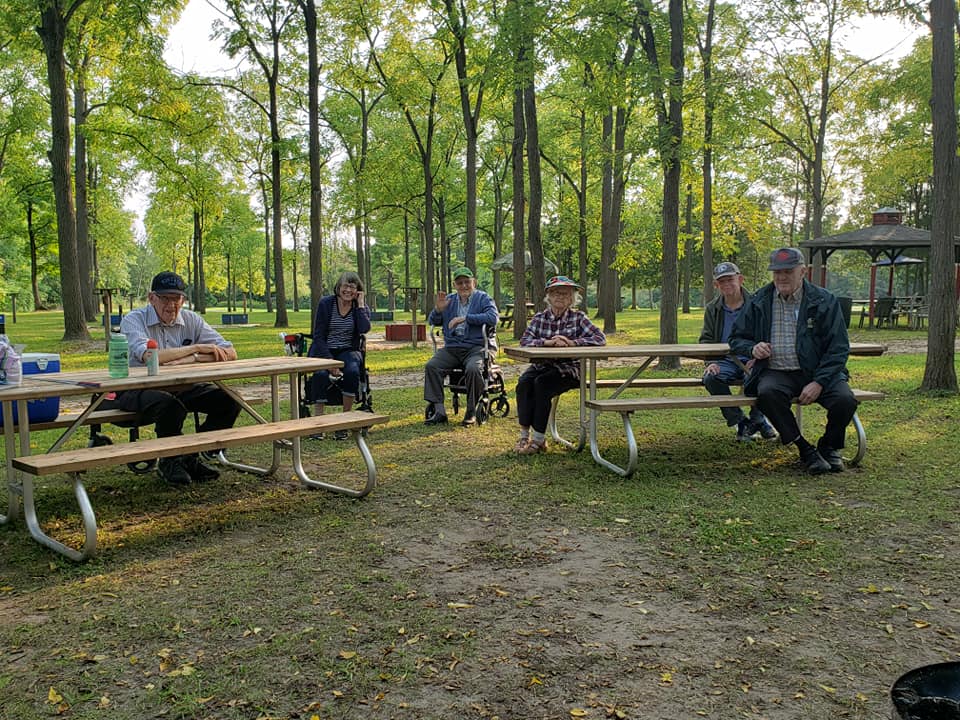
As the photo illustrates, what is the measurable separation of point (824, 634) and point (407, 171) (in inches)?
1101

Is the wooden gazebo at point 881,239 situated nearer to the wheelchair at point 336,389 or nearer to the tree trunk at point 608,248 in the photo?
the tree trunk at point 608,248

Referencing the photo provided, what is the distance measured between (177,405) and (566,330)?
10.3 feet

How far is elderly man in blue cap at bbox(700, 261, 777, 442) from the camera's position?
21.9 feet

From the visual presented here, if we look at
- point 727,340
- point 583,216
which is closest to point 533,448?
point 727,340

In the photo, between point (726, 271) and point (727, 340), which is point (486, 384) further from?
point (726, 271)

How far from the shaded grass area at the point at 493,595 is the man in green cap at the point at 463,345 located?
77.6 inches

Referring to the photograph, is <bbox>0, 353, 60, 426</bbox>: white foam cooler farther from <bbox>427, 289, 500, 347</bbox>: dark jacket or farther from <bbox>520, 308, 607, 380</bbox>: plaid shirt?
<bbox>427, 289, 500, 347</bbox>: dark jacket

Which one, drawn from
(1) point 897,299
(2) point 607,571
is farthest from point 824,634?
(1) point 897,299

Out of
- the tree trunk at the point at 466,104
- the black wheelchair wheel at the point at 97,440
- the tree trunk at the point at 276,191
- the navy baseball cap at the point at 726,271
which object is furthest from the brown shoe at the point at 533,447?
the tree trunk at the point at 276,191

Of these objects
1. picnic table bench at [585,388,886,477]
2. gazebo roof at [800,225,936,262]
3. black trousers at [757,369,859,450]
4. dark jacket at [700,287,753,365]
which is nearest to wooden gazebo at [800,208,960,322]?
gazebo roof at [800,225,936,262]

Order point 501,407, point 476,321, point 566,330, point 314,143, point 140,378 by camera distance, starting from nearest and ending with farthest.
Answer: point 140,378 < point 566,330 < point 476,321 < point 501,407 < point 314,143

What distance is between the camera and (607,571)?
12.6ft

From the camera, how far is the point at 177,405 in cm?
536

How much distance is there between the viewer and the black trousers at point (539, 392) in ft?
21.2
